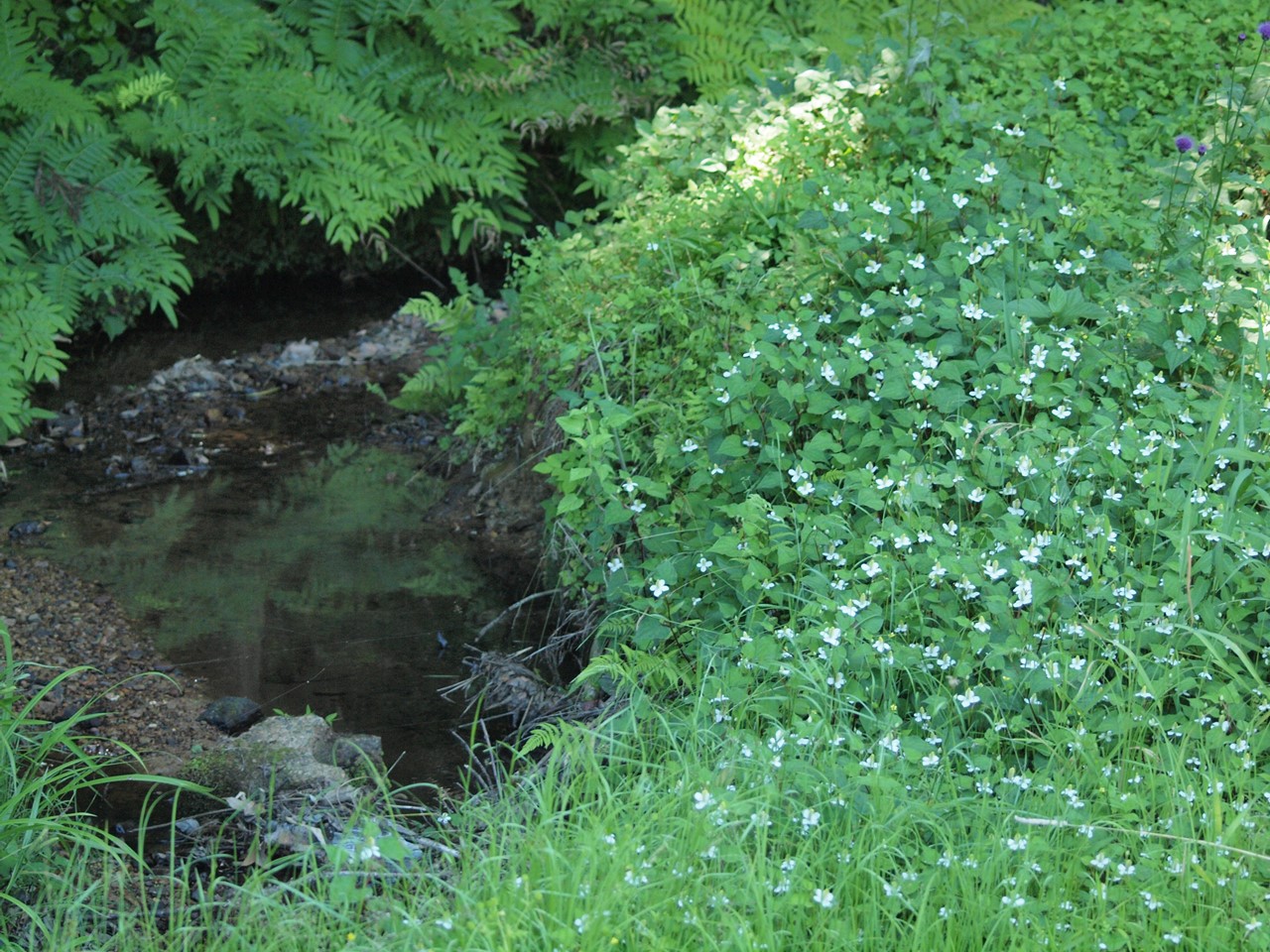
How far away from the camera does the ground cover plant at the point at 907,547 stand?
2236 mm

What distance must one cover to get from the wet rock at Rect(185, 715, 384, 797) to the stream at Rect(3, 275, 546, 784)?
0.43 feet

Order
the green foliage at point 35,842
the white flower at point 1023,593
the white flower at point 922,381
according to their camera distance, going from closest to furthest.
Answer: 1. the green foliage at point 35,842
2. the white flower at point 1023,593
3. the white flower at point 922,381

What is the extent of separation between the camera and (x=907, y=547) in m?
2.97

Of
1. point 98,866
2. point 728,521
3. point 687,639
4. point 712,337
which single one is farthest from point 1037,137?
point 98,866

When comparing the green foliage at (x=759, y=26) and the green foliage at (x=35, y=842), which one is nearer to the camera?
the green foliage at (x=35, y=842)

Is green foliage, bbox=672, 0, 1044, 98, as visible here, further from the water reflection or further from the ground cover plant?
the water reflection

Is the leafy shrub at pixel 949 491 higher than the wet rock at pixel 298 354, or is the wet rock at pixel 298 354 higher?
the leafy shrub at pixel 949 491

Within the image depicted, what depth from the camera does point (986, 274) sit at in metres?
3.68

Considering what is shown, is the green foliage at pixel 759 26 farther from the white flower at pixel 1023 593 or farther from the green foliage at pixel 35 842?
the green foliage at pixel 35 842

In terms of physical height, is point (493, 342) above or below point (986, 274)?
below

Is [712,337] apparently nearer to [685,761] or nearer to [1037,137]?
[1037,137]

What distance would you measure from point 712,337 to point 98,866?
2.21 meters

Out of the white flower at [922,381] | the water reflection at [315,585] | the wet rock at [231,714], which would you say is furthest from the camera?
the water reflection at [315,585]

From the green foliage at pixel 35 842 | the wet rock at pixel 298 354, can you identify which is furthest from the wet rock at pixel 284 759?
the wet rock at pixel 298 354
